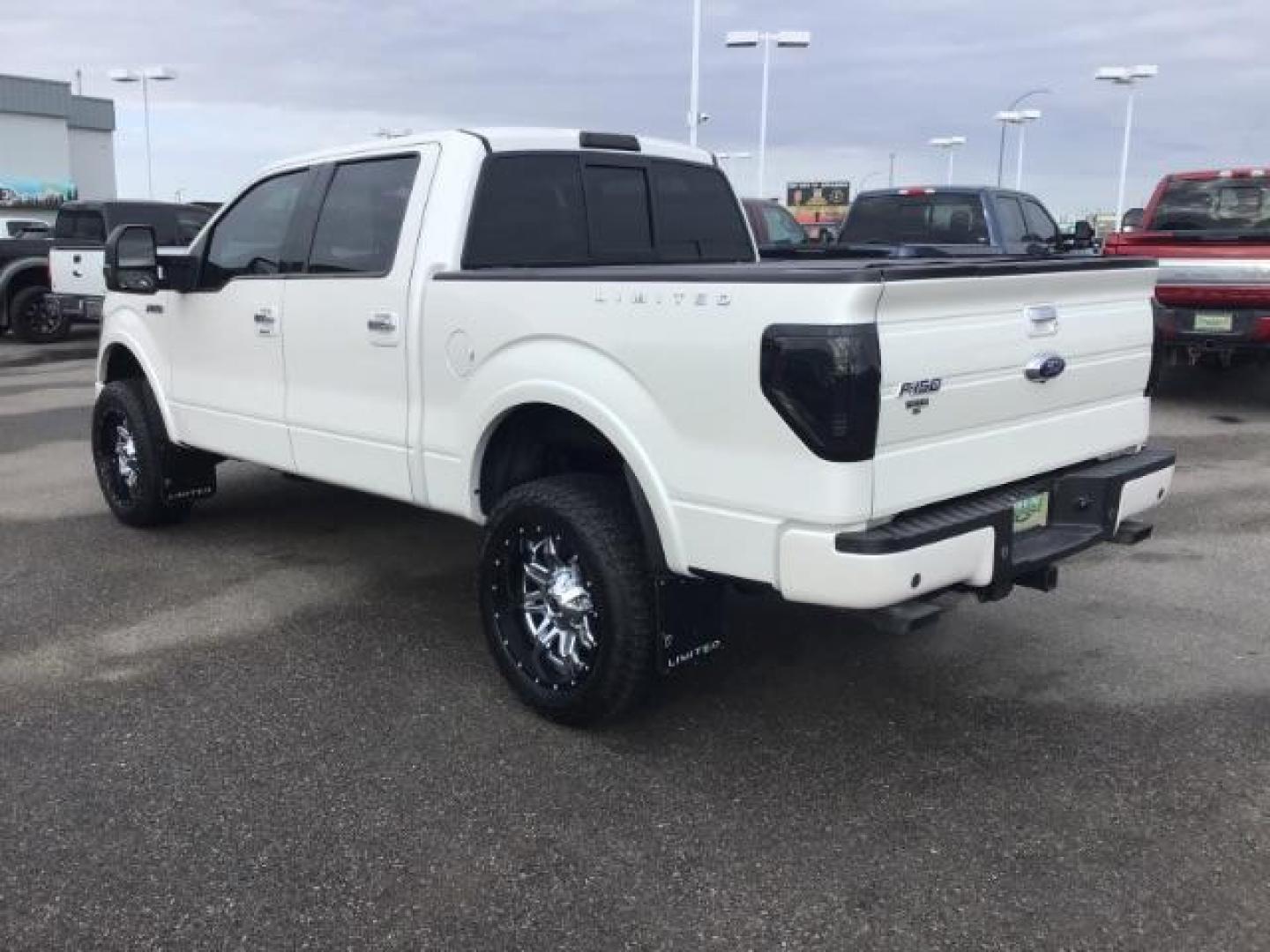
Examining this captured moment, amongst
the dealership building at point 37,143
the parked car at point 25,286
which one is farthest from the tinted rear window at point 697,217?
the dealership building at point 37,143

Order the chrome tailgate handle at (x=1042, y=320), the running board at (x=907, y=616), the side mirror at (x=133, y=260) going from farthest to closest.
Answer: the side mirror at (x=133, y=260) → the chrome tailgate handle at (x=1042, y=320) → the running board at (x=907, y=616)

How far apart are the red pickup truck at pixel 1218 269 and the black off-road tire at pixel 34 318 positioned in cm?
1395

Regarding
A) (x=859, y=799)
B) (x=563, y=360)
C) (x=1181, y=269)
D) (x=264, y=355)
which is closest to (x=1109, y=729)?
(x=859, y=799)

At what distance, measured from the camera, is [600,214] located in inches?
192

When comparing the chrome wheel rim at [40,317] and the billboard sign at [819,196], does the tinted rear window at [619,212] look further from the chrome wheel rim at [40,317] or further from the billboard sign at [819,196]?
the billboard sign at [819,196]

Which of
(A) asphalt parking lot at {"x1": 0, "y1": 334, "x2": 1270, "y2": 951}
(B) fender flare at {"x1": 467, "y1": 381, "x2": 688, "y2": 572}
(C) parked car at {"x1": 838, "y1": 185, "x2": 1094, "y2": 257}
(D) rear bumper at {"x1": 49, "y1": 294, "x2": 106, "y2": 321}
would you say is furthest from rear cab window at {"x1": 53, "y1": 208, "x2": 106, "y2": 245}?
(B) fender flare at {"x1": 467, "y1": 381, "x2": 688, "y2": 572}

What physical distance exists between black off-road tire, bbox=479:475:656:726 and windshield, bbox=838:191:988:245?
8410mm

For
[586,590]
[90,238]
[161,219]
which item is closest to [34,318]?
[90,238]

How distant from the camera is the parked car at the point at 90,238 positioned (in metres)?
14.8

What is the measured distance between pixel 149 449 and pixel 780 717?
3.80 meters

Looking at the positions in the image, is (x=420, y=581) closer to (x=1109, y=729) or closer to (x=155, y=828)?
(x=155, y=828)

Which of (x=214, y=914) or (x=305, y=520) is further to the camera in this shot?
(x=305, y=520)

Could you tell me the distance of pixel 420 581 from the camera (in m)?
5.58

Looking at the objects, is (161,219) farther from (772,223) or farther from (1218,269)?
(1218,269)
